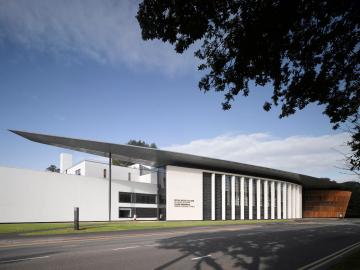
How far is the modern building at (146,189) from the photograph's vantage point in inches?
1558

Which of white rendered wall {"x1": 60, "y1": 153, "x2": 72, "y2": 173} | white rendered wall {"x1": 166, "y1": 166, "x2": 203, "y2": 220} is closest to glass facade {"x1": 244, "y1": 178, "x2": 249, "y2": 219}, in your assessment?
white rendered wall {"x1": 166, "y1": 166, "x2": 203, "y2": 220}

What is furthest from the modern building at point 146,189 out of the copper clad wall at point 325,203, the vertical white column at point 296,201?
the copper clad wall at point 325,203

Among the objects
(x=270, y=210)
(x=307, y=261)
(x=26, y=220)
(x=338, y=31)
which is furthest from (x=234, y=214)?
(x=338, y=31)

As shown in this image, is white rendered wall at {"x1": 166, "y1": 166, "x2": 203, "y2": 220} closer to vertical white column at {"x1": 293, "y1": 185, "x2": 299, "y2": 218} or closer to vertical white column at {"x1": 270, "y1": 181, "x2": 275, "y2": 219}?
vertical white column at {"x1": 270, "y1": 181, "x2": 275, "y2": 219}

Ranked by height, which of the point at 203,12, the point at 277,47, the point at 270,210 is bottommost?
the point at 270,210

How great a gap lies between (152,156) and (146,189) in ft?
26.8

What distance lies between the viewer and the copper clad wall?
7831 centimetres

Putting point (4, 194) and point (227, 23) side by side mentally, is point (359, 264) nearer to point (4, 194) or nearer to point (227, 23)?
point (227, 23)

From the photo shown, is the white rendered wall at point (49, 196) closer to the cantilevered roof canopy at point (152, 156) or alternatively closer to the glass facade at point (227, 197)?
the cantilevered roof canopy at point (152, 156)

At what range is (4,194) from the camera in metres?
37.5

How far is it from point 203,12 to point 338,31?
3308mm

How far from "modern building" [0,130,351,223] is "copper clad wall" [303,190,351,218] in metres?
9.90

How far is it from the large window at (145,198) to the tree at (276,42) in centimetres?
4607

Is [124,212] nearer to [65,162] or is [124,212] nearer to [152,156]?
[152,156]
